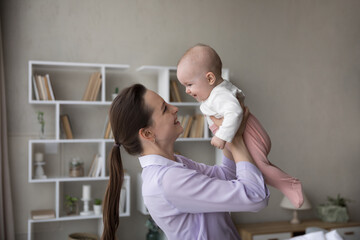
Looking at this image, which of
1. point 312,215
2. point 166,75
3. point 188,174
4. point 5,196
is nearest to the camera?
point 188,174

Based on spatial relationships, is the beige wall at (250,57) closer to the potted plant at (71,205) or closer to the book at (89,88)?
the potted plant at (71,205)

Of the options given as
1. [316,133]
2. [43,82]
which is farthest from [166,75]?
[316,133]

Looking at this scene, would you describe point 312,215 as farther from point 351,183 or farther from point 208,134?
point 208,134

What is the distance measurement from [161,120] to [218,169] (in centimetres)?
32

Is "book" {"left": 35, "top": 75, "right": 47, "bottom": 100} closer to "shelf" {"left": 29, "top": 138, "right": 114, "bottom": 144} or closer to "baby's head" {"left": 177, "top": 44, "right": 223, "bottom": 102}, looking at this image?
"shelf" {"left": 29, "top": 138, "right": 114, "bottom": 144}

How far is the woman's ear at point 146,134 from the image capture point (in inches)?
50.5

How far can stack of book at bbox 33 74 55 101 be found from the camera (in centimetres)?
353

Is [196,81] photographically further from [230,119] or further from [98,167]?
[98,167]

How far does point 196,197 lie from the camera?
1.17 meters

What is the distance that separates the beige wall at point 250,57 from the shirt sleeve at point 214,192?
285 centimetres

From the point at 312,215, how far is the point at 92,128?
273cm

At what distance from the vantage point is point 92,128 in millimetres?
3908

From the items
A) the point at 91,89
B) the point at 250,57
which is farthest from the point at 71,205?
the point at 250,57

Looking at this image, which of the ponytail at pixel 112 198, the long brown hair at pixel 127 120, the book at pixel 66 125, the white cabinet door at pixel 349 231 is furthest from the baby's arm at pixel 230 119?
the white cabinet door at pixel 349 231
